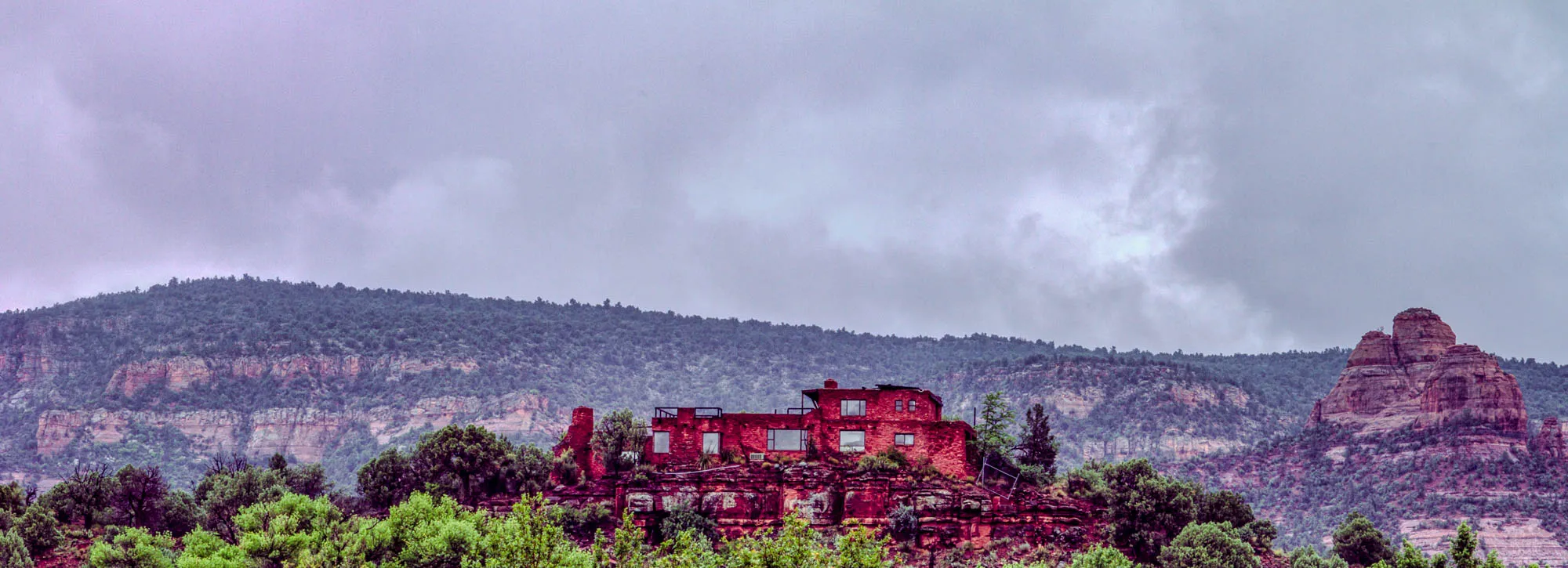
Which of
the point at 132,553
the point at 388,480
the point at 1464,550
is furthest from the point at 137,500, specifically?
the point at 1464,550

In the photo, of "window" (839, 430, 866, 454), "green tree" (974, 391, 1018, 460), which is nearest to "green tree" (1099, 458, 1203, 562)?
"green tree" (974, 391, 1018, 460)

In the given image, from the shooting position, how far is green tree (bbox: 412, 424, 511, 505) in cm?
8338

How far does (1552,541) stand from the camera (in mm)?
116938

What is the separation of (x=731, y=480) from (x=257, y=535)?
23.7 metres

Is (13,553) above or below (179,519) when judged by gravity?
below

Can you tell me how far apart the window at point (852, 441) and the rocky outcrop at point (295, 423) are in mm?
95589

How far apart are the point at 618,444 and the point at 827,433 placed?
11905mm

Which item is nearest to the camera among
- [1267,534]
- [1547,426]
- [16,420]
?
[1267,534]

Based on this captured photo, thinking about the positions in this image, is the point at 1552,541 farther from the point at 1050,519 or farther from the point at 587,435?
the point at 587,435

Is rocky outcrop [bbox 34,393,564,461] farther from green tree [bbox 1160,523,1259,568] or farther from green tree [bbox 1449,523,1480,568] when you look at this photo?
green tree [bbox 1449,523,1480,568]

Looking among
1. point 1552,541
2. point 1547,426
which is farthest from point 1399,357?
point 1552,541

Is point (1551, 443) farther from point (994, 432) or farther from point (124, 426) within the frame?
point (124, 426)

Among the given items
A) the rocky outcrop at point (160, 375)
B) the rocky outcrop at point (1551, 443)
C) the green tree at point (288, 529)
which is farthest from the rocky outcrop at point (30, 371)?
the rocky outcrop at point (1551, 443)

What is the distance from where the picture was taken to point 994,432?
85938mm
